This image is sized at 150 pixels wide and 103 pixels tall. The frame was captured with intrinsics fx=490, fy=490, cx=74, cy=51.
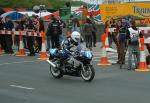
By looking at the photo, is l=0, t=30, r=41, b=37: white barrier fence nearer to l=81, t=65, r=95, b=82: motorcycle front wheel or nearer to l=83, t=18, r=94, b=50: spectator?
l=83, t=18, r=94, b=50: spectator

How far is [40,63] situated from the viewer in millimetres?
19266

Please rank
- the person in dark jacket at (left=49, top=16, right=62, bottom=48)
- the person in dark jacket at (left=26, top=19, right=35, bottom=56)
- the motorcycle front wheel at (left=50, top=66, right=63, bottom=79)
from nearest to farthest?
the motorcycle front wheel at (left=50, top=66, right=63, bottom=79), the person in dark jacket at (left=26, top=19, right=35, bottom=56), the person in dark jacket at (left=49, top=16, right=62, bottom=48)

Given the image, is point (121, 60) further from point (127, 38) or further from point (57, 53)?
point (57, 53)

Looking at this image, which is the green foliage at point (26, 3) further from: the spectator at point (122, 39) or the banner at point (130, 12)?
the spectator at point (122, 39)

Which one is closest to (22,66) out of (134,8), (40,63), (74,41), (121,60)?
(40,63)

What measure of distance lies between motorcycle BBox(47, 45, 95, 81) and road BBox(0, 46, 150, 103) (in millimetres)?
218

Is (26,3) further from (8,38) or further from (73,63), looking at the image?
(73,63)

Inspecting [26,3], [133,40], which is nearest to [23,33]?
[133,40]

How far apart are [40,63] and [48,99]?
8.16 meters

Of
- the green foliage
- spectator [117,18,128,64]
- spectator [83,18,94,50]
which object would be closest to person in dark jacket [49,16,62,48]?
spectator [83,18,94,50]

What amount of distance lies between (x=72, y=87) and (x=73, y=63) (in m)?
1.30

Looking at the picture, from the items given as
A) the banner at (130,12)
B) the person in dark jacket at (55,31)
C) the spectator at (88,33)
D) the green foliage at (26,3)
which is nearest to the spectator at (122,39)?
the person in dark jacket at (55,31)

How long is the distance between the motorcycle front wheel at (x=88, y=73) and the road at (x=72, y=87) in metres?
0.16

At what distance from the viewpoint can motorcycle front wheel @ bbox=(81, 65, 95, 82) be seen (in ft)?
44.6
